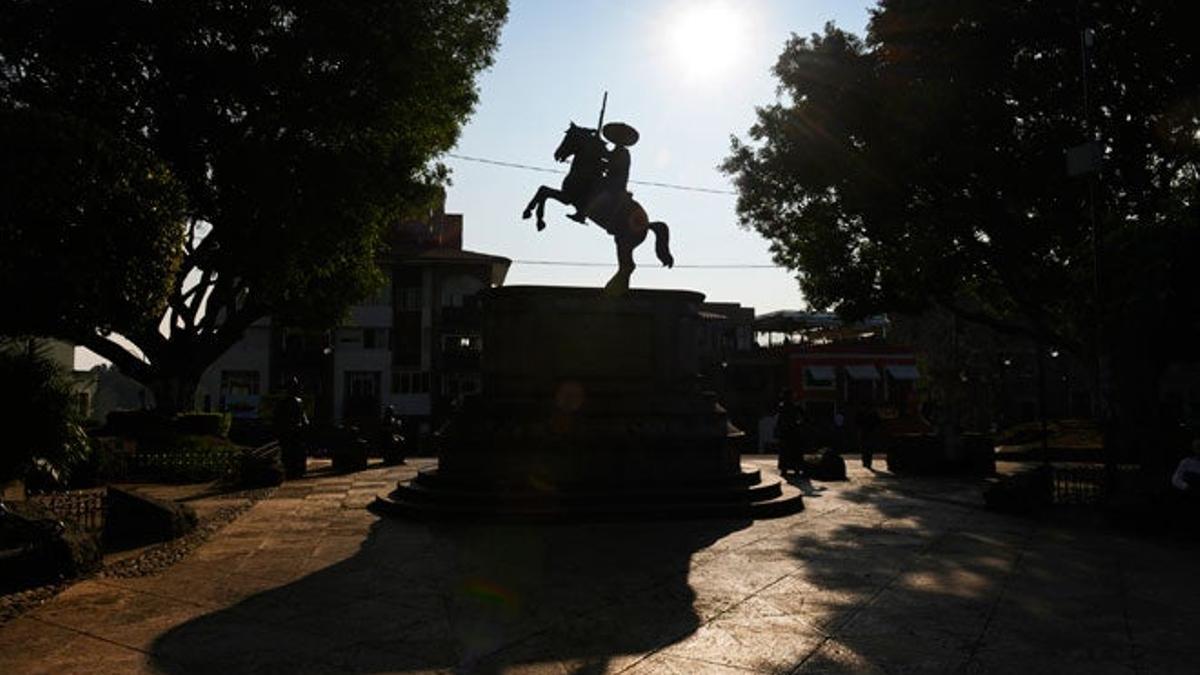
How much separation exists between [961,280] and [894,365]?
30.2 m

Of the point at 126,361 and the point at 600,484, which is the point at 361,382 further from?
the point at 600,484

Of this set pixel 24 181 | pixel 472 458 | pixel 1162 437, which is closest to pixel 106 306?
pixel 24 181

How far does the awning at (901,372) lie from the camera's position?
5191 cm

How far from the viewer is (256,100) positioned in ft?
61.1

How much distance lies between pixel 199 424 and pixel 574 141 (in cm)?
1475

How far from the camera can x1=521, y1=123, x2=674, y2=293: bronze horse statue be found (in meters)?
12.5

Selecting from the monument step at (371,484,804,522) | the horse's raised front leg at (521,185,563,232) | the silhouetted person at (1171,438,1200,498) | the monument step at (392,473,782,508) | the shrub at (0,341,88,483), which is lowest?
the monument step at (371,484,804,522)

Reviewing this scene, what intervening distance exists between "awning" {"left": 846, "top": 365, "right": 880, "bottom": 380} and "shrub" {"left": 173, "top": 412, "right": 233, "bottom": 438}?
129 ft

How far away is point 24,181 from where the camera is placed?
8930 mm

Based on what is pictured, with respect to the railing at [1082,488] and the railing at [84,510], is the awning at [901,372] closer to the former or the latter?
the railing at [1082,488]

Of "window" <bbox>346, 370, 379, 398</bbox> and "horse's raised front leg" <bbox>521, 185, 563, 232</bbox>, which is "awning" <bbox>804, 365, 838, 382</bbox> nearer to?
"window" <bbox>346, 370, 379, 398</bbox>

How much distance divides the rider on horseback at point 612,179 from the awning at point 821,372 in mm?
40940

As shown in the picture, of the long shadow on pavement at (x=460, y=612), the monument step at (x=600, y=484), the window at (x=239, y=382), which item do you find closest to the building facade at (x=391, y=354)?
the window at (x=239, y=382)

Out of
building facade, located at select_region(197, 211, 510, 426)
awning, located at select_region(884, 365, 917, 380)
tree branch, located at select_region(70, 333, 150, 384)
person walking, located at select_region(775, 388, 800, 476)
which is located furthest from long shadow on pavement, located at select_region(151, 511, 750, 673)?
awning, located at select_region(884, 365, 917, 380)
